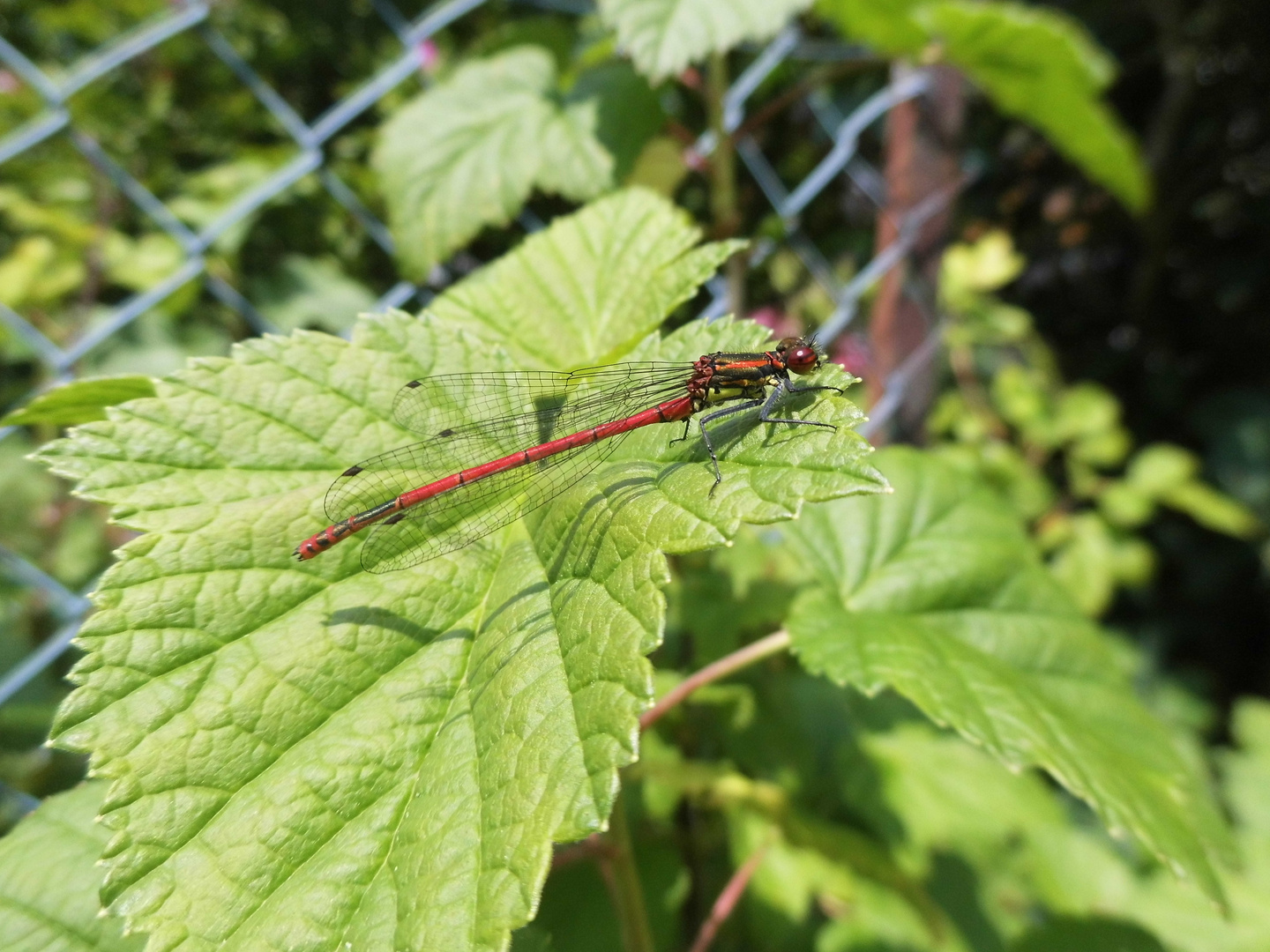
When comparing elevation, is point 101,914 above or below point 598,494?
below

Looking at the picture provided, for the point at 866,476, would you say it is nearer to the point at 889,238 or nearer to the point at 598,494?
the point at 598,494

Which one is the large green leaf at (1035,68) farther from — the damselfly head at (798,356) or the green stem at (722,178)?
the damselfly head at (798,356)

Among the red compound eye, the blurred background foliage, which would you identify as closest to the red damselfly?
the red compound eye

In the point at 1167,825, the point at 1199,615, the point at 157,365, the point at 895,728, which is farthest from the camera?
the point at 1199,615

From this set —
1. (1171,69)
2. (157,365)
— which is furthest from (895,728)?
(1171,69)

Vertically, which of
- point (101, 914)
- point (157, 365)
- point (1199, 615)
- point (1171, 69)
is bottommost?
point (1199, 615)

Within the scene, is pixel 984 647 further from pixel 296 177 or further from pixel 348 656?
pixel 296 177
